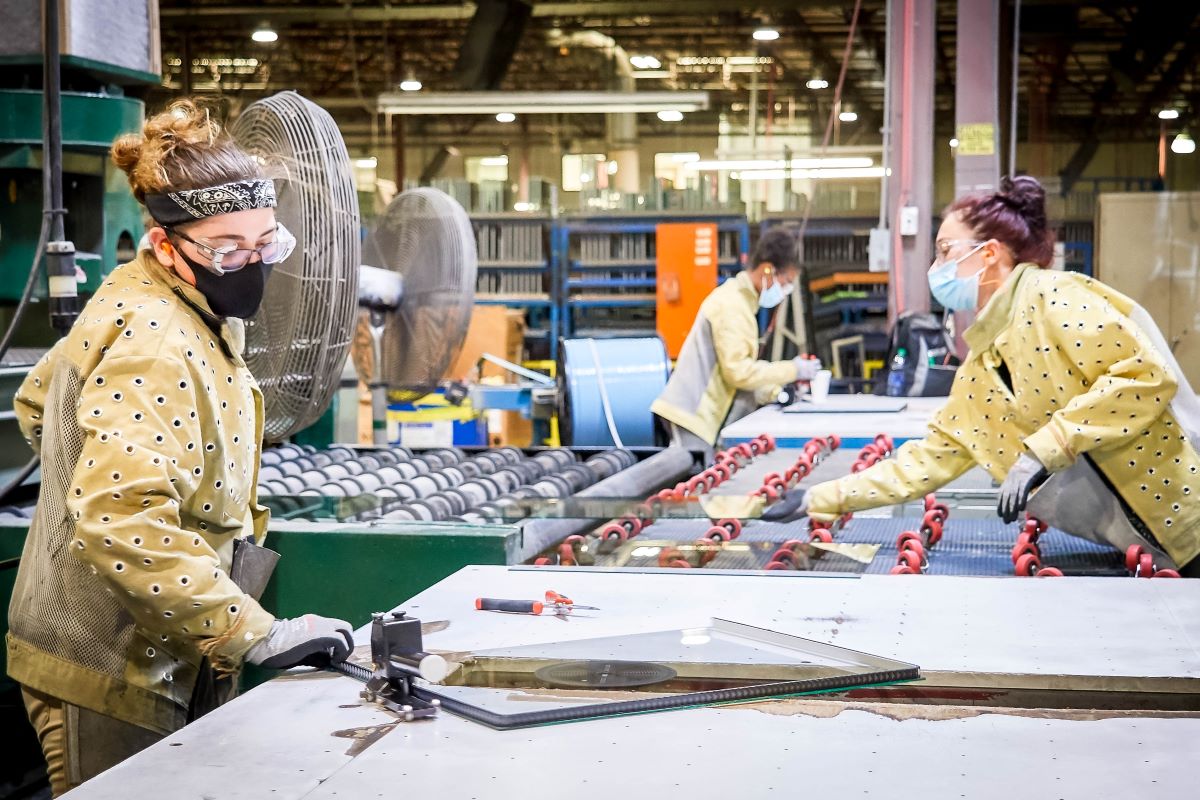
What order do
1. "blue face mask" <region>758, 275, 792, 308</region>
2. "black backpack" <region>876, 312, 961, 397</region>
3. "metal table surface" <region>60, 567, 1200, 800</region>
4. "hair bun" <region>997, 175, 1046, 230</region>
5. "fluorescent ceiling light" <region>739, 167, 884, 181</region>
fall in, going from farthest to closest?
"fluorescent ceiling light" <region>739, 167, 884, 181</region>, "black backpack" <region>876, 312, 961, 397</region>, "blue face mask" <region>758, 275, 792, 308</region>, "hair bun" <region>997, 175, 1046, 230</region>, "metal table surface" <region>60, 567, 1200, 800</region>

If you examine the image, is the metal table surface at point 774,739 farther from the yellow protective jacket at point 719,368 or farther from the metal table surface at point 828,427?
the yellow protective jacket at point 719,368

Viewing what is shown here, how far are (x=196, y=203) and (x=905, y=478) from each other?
1.77 metres

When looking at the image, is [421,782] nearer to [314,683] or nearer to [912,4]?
[314,683]

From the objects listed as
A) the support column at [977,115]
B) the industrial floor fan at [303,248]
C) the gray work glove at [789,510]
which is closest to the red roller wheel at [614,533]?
the gray work glove at [789,510]

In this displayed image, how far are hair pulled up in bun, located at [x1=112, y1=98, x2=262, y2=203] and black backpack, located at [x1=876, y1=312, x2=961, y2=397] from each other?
16.7 ft

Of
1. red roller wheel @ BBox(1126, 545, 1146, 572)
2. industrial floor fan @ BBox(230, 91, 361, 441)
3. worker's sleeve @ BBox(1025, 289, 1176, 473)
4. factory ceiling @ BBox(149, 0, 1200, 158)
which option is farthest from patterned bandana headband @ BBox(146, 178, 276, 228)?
factory ceiling @ BBox(149, 0, 1200, 158)

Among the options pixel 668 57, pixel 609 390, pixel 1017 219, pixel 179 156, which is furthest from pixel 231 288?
pixel 668 57

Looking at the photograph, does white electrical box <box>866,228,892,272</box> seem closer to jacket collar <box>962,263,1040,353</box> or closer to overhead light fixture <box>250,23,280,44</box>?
jacket collar <box>962,263,1040,353</box>

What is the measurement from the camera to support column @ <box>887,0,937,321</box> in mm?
7289

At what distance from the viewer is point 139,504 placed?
5.75 feet

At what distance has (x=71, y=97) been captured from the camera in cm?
347

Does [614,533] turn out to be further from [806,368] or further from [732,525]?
[806,368]

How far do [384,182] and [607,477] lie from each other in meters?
12.3

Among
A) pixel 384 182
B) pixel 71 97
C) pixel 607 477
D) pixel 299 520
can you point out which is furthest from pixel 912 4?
pixel 384 182
